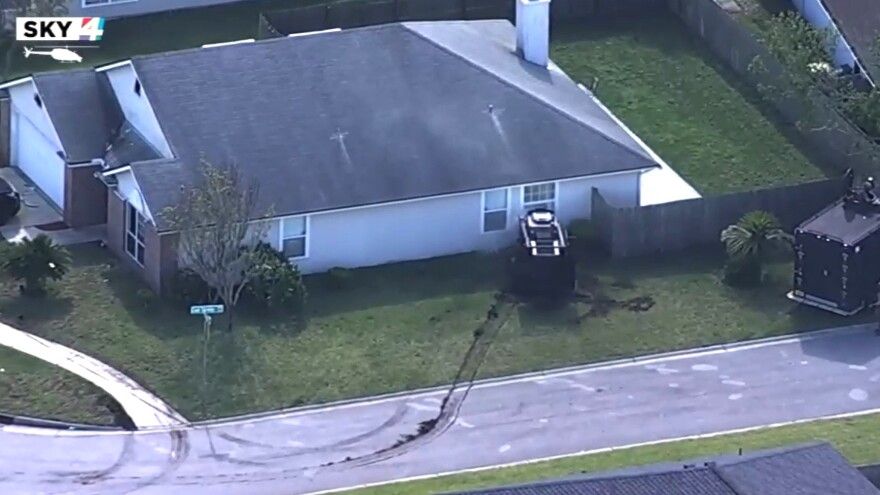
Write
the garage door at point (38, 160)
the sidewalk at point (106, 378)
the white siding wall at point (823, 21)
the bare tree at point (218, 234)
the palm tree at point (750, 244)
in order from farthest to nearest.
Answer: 1. the white siding wall at point (823, 21)
2. the garage door at point (38, 160)
3. the palm tree at point (750, 244)
4. the bare tree at point (218, 234)
5. the sidewalk at point (106, 378)

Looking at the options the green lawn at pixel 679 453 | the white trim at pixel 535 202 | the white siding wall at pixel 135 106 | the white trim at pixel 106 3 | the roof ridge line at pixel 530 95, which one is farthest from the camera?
the white trim at pixel 106 3

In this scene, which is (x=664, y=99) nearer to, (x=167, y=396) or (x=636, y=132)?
(x=636, y=132)

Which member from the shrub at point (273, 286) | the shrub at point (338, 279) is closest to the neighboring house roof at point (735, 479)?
the shrub at point (273, 286)

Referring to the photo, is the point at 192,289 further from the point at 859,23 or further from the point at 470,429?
the point at 859,23

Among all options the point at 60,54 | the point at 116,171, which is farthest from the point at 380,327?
the point at 60,54

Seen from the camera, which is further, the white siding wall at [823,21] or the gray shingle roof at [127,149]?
the white siding wall at [823,21]

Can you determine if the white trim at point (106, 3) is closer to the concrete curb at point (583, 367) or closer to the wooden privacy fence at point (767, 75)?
the wooden privacy fence at point (767, 75)

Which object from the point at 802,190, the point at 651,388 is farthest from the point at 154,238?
the point at 802,190

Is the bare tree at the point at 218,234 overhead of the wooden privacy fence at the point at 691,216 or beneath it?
overhead

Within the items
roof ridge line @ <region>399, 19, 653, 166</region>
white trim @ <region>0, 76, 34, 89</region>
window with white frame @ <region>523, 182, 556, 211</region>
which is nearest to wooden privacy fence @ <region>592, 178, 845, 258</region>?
window with white frame @ <region>523, 182, 556, 211</region>
